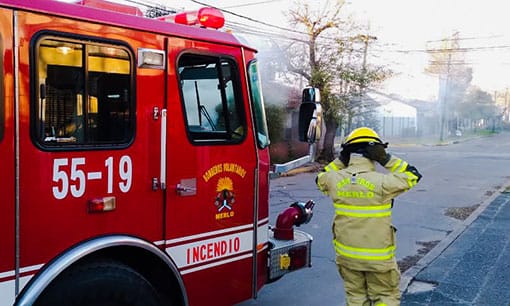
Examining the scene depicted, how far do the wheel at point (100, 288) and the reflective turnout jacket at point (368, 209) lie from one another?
140cm

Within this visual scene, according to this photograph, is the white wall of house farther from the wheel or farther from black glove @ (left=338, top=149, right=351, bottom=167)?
the wheel

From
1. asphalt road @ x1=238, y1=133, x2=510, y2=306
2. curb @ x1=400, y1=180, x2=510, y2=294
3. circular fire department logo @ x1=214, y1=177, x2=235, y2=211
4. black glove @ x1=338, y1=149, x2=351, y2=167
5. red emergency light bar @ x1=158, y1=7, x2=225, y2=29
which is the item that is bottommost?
asphalt road @ x1=238, y1=133, x2=510, y2=306

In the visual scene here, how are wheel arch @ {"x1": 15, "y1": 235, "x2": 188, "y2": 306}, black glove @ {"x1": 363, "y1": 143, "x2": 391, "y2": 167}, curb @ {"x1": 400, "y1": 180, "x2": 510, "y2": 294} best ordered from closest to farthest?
wheel arch @ {"x1": 15, "y1": 235, "x2": 188, "y2": 306}, black glove @ {"x1": 363, "y1": 143, "x2": 391, "y2": 167}, curb @ {"x1": 400, "y1": 180, "x2": 510, "y2": 294}

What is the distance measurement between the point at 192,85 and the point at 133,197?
86 cm

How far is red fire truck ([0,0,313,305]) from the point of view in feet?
7.99

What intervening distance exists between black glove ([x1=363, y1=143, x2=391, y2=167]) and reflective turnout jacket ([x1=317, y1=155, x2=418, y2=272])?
0.03 metres

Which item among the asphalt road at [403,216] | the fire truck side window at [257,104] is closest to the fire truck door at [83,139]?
the fire truck side window at [257,104]

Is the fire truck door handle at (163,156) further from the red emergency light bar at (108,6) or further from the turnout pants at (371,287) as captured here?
the turnout pants at (371,287)

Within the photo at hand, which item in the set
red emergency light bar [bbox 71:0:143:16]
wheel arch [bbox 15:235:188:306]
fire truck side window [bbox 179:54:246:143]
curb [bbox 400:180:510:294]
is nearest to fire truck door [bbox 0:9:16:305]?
wheel arch [bbox 15:235:188:306]

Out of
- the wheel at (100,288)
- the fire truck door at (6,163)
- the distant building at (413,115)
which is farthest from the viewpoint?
the distant building at (413,115)

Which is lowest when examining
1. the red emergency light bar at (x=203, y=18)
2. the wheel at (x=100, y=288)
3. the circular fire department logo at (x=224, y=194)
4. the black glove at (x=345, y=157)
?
the wheel at (x=100, y=288)

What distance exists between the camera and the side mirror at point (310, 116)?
3.90m

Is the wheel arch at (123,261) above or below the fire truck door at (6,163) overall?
below

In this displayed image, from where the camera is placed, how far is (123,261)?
3.02m
